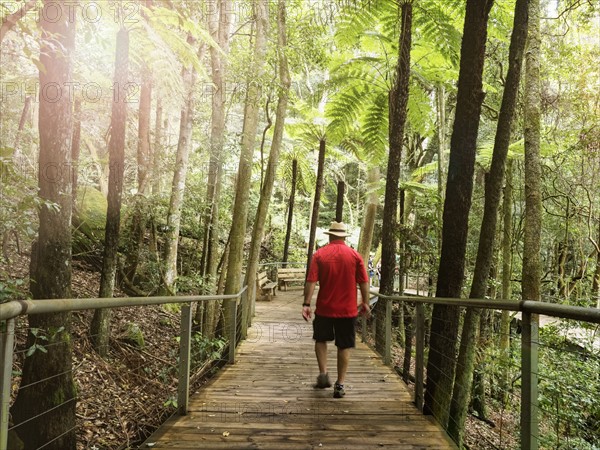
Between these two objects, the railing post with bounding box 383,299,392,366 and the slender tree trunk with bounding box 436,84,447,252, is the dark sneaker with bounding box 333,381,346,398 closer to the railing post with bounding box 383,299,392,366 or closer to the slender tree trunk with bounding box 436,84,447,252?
the railing post with bounding box 383,299,392,366

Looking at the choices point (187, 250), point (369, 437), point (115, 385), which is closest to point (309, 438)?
point (369, 437)

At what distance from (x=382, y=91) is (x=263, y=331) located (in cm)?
617

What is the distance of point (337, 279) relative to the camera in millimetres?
5141

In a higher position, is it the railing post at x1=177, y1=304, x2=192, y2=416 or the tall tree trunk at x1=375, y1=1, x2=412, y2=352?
the tall tree trunk at x1=375, y1=1, x2=412, y2=352

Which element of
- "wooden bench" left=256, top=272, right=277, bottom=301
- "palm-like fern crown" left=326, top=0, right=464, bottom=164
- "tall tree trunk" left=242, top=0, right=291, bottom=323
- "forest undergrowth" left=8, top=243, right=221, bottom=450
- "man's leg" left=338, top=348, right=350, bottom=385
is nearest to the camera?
"man's leg" left=338, top=348, right=350, bottom=385

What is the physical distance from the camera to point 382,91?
9172mm

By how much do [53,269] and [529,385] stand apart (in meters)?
4.36

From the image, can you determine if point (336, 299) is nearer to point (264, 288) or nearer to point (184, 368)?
point (184, 368)

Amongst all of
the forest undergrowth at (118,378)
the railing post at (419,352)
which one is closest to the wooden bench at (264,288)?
the forest undergrowth at (118,378)

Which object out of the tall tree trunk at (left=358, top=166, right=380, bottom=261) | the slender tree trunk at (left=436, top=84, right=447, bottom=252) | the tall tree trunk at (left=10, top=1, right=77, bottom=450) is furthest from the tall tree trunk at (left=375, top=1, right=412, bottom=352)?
the tall tree trunk at (left=358, top=166, right=380, bottom=261)

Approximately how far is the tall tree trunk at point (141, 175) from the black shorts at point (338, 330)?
6430 mm

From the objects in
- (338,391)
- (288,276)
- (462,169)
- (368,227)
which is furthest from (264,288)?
(462,169)

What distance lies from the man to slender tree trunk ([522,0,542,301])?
116 inches

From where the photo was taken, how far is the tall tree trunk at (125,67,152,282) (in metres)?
10.4
